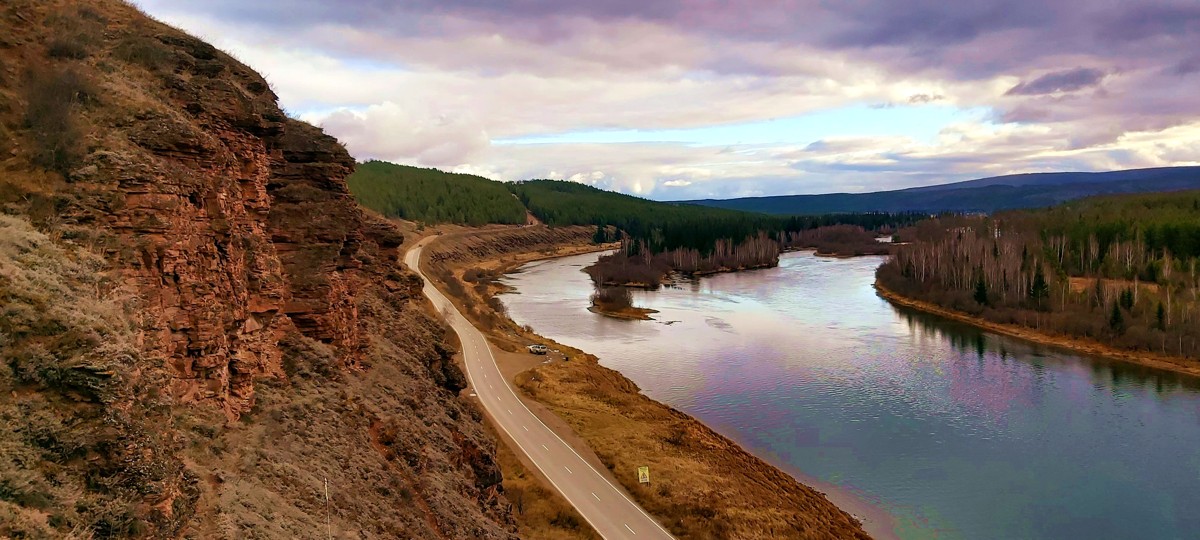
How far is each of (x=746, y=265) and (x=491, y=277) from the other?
54.5 meters

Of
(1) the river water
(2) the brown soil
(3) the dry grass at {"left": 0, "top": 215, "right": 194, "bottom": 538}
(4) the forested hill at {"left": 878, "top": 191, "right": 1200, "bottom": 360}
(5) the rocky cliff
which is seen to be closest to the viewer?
(3) the dry grass at {"left": 0, "top": 215, "right": 194, "bottom": 538}

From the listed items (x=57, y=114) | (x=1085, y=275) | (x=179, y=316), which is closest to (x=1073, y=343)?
(x=1085, y=275)

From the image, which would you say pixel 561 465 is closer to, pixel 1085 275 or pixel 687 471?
pixel 687 471

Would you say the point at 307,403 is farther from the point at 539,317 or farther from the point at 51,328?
the point at 539,317

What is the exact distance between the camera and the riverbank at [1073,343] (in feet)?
189

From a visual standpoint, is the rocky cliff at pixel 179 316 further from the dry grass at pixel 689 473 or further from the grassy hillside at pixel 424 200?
the grassy hillside at pixel 424 200

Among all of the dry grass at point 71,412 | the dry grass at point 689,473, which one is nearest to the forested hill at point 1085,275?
the dry grass at point 689,473

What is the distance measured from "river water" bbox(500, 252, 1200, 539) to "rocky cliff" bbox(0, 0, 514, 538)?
2364cm

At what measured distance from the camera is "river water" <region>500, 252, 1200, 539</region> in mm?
31391

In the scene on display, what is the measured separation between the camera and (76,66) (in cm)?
1220

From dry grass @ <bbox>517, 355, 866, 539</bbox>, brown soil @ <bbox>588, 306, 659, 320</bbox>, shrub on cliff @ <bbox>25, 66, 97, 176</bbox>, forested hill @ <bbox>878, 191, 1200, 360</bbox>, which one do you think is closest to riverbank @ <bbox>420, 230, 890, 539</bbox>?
dry grass @ <bbox>517, 355, 866, 539</bbox>

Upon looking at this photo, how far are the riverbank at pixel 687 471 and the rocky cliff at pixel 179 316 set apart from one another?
11.8m

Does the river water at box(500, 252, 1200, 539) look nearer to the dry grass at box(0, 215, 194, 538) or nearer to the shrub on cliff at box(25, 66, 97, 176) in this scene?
the dry grass at box(0, 215, 194, 538)

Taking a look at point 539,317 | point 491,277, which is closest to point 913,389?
point 539,317
